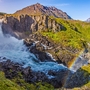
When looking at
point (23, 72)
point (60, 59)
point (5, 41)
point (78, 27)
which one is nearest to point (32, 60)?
point (60, 59)

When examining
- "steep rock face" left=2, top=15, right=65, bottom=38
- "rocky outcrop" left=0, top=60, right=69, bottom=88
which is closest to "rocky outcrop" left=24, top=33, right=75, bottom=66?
"rocky outcrop" left=0, top=60, right=69, bottom=88

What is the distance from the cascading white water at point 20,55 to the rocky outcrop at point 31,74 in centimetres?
375

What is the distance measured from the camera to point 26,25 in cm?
12706

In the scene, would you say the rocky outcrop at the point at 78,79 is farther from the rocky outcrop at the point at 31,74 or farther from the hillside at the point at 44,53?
the rocky outcrop at the point at 31,74

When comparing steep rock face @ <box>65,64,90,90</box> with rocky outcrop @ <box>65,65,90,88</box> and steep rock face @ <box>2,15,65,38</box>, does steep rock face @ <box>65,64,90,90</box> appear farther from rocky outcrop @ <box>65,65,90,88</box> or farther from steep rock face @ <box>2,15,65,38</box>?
steep rock face @ <box>2,15,65,38</box>

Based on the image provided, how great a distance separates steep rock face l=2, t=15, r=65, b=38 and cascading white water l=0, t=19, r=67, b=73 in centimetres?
813

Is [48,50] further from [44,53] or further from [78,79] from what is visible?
[78,79]

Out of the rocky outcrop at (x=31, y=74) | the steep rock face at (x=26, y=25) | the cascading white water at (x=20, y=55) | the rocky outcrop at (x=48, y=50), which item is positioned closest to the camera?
the rocky outcrop at (x=31, y=74)

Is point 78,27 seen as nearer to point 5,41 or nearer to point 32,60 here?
point 5,41

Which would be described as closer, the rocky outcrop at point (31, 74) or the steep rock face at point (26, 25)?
the rocky outcrop at point (31, 74)

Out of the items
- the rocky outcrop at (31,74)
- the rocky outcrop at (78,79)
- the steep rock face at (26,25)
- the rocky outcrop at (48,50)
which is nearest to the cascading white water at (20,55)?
the rocky outcrop at (48,50)

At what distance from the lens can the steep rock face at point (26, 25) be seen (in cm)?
11881

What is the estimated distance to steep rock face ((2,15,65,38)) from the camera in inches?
4678

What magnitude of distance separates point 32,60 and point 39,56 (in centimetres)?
389
